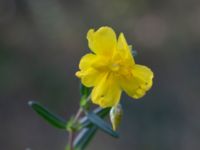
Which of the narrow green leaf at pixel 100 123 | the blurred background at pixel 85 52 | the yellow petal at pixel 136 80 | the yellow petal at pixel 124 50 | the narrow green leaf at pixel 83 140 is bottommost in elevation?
the blurred background at pixel 85 52

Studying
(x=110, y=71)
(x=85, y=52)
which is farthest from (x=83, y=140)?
(x=85, y=52)

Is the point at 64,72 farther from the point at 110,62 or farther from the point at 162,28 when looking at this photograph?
the point at 110,62

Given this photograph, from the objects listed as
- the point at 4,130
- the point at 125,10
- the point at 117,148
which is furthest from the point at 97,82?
the point at 125,10

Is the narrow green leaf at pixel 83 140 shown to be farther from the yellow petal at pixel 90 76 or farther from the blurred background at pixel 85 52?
the blurred background at pixel 85 52

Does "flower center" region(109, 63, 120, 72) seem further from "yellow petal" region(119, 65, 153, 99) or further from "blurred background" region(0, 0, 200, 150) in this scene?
"blurred background" region(0, 0, 200, 150)

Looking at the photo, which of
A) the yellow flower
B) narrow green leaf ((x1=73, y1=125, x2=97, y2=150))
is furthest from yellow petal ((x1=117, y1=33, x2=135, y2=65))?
narrow green leaf ((x1=73, y1=125, x2=97, y2=150))

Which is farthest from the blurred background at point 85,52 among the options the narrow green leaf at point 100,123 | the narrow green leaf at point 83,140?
the narrow green leaf at point 100,123

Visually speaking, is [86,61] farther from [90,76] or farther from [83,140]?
[83,140]
